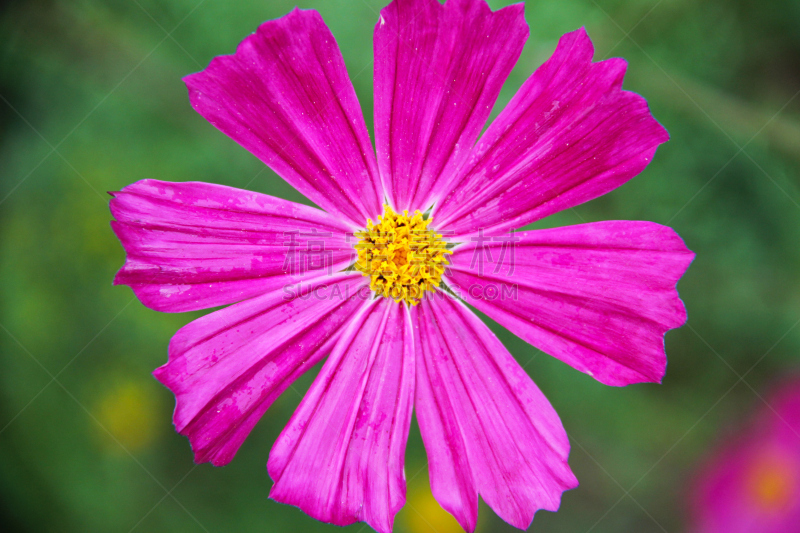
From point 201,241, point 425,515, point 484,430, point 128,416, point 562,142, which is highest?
point 562,142

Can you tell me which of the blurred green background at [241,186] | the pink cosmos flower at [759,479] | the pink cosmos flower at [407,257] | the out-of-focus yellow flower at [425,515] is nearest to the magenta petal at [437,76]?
the pink cosmos flower at [407,257]

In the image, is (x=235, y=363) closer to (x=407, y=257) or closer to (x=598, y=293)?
(x=407, y=257)

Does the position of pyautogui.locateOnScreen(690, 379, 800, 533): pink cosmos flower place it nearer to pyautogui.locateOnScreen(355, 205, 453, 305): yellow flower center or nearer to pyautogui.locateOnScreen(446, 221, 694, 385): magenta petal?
pyautogui.locateOnScreen(446, 221, 694, 385): magenta petal

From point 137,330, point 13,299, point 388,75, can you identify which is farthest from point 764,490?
point 13,299

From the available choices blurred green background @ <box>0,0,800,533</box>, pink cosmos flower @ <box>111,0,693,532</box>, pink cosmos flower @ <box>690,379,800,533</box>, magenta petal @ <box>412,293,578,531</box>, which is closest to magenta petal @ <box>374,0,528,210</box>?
pink cosmos flower @ <box>111,0,693,532</box>

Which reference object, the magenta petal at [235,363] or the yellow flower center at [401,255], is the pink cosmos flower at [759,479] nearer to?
the yellow flower center at [401,255]

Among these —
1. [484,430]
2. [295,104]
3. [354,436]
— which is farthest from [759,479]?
[295,104]
